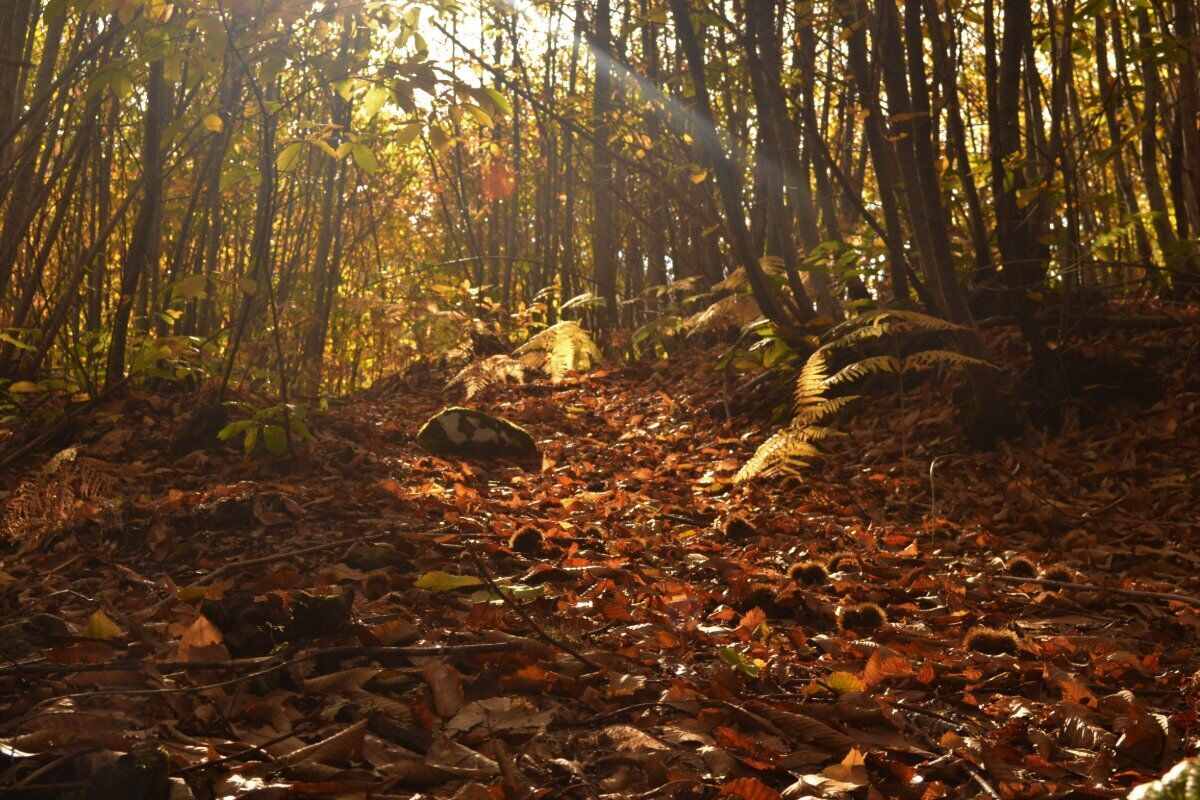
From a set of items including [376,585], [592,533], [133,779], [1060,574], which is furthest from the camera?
[592,533]

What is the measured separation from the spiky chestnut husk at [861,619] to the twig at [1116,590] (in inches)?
25.4

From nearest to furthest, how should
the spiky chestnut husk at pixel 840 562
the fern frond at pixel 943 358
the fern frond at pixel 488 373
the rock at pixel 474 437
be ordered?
the spiky chestnut husk at pixel 840 562
the fern frond at pixel 943 358
the rock at pixel 474 437
the fern frond at pixel 488 373

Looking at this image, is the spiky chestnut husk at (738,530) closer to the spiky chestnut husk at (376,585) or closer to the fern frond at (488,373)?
the spiky chestnut husk at (376,585)

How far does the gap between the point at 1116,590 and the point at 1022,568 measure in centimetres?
36

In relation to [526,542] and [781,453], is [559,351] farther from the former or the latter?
[526,542]

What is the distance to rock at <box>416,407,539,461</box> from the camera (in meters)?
4.71

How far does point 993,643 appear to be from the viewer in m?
2.34

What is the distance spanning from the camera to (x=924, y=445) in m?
4.39

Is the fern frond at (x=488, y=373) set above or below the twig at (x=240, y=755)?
above

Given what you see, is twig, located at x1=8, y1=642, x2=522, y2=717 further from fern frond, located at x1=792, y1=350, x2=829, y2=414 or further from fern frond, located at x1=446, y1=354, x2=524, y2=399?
fern frond, located at x1=446, y1=354, x2=524, y2=399

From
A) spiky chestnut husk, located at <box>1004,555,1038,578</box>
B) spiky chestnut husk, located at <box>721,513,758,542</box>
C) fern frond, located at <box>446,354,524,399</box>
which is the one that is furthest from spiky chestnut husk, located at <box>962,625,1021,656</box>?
fern frond, located at <box>446,354,524,399</box>

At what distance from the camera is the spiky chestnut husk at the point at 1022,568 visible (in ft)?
9.86

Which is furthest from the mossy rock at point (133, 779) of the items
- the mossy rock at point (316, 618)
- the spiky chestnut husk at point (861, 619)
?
the spiky chestnut husk at point (861, 619)

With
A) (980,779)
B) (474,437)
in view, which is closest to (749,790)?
(980,779)
